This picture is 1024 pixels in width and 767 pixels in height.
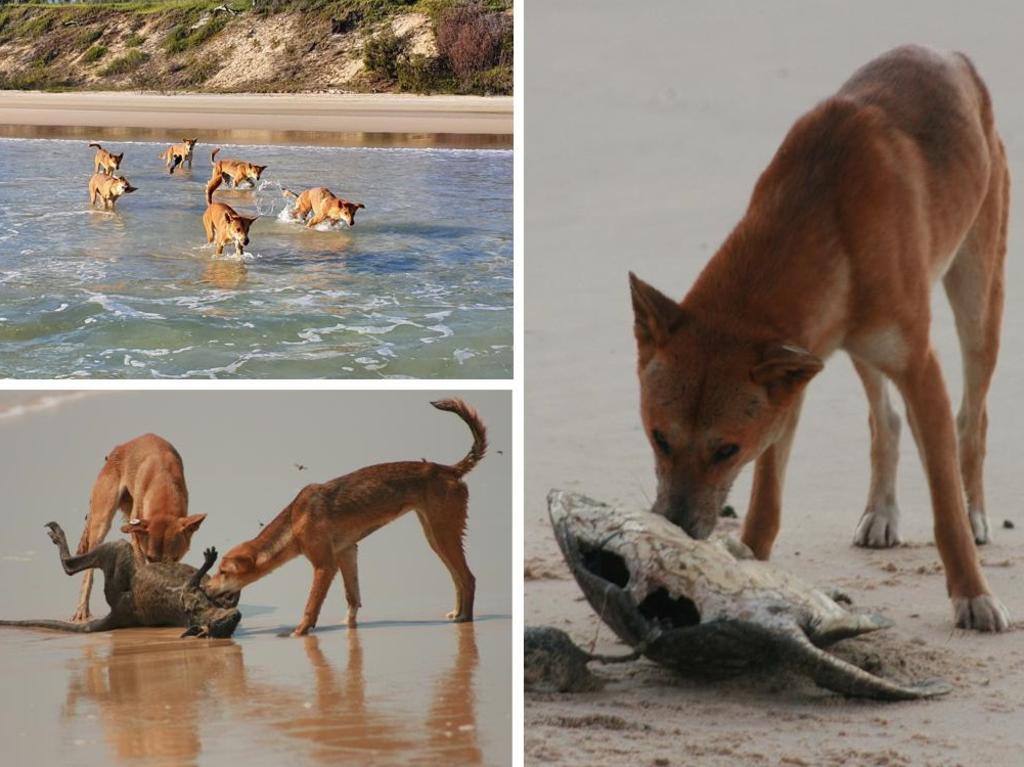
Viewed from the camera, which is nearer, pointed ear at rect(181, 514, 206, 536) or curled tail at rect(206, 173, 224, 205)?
pointed ear at rect(181, 514, 206, 536)

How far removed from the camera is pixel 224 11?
1098cm

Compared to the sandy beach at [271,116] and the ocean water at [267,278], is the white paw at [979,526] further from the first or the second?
the sandy beach at [271,116]

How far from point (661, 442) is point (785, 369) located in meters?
0.49

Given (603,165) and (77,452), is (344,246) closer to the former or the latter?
(77,452)

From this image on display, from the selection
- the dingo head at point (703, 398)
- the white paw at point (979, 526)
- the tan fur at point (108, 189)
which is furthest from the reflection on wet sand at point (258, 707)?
the tan fur at point (108, 189)

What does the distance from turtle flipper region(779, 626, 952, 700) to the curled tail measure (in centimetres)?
451

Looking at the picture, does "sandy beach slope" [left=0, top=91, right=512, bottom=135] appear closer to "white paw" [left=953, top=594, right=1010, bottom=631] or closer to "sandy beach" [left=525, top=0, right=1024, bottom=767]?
"sandy beach" [left=525, top=0, right=1024, bottom=767]

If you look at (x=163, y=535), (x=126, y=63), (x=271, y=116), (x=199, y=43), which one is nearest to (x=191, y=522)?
(x=163, y=535)

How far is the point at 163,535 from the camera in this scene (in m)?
6.62

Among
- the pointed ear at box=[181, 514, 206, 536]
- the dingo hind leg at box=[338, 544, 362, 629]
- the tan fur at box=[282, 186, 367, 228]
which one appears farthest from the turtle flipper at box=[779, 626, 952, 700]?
the tan fur at box=[282, 186, 367, 228]

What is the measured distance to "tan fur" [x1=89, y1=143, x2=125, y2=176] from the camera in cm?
951

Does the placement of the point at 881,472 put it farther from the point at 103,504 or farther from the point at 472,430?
the point at 103,504

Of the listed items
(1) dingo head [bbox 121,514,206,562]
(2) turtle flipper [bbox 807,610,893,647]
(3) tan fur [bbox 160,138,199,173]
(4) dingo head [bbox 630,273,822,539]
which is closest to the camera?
(2) turtle flipper [bbox 807,610,893,647]

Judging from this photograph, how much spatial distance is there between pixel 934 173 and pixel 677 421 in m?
1.58
